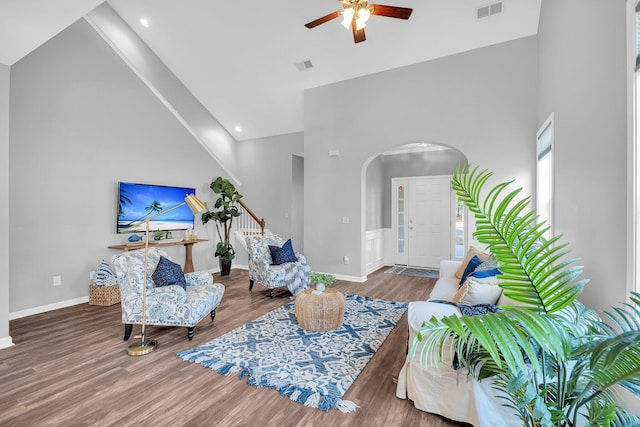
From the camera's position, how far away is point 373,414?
192 centimetres

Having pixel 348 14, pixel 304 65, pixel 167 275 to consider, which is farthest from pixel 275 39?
pixel 167 275

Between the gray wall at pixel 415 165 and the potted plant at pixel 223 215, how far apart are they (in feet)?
11.4

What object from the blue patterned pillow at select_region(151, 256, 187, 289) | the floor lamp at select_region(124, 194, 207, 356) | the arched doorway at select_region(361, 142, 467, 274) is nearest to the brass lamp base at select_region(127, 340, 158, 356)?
the floor lamp at select_region(124, 194, 207, 356)

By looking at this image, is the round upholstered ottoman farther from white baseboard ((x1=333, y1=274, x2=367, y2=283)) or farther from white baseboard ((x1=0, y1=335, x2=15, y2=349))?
white baseboard ((x1=0, y1=335, x2=15, y2=349))

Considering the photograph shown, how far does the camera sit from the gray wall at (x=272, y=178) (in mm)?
6902

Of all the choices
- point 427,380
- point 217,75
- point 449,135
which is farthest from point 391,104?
point 427,380

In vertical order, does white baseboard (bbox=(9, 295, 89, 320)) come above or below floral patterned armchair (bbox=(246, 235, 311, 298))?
below

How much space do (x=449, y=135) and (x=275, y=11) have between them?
10.3ft

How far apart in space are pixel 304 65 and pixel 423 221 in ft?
13.9

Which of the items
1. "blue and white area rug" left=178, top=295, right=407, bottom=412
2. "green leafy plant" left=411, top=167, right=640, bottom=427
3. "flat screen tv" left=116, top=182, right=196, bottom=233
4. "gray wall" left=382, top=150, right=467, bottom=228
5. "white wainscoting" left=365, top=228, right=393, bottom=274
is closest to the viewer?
"green leafy plant" left=411, top=167, right=640, bottom=427

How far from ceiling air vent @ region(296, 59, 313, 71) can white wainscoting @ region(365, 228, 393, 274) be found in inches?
128

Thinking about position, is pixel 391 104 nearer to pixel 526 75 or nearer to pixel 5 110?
pixel 526 75

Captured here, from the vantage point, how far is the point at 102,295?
4.11 meters

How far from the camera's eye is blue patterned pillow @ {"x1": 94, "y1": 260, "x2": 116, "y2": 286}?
164 inches
